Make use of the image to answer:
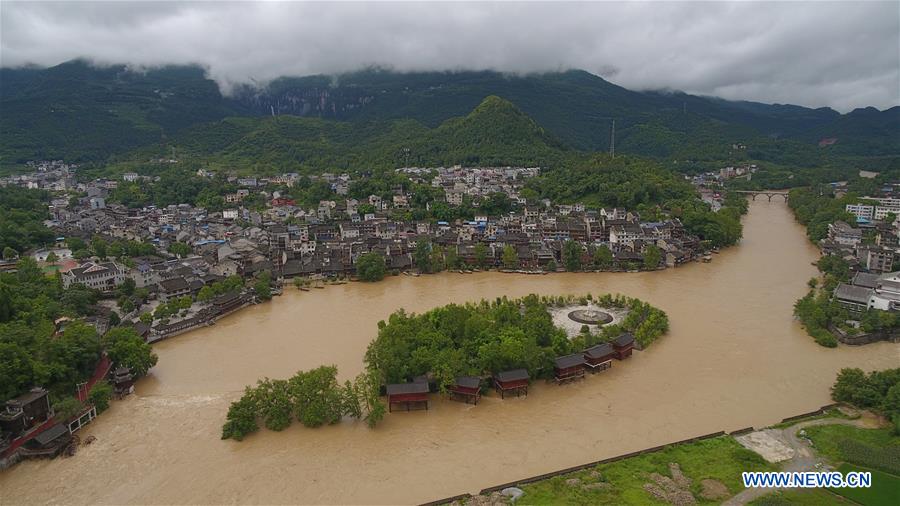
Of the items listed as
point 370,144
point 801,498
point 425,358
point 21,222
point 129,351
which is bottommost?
point 801,498

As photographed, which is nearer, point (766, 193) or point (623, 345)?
point (623, 345)

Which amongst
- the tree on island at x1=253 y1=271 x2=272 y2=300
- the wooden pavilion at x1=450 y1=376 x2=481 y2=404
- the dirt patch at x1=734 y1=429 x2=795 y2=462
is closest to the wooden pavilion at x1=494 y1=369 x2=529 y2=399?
the wooden pavilion at x1=450 y1=376 x2=481 y2=404

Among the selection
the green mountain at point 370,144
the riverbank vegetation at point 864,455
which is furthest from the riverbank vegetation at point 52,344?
the green mountain at point 370,144

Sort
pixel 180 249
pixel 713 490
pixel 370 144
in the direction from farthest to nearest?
pixel 370 144
pixel 180 249
pixel 713 490

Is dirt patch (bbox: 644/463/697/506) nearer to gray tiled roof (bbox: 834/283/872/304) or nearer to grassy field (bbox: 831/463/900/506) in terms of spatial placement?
grassy field (bbox: 831/463/900/506)

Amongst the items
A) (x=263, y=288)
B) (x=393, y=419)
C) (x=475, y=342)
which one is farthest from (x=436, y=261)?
(x=393, y=419)

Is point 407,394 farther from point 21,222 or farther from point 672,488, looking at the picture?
point 21,222

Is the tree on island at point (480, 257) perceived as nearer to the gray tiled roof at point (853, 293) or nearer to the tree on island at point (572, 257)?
the tree on island at point (572, 257)

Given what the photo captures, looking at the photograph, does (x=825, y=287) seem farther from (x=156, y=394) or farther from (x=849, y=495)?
(x=156, y=394)

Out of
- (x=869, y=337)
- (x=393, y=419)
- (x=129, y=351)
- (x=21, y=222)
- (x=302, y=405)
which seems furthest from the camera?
(x=21, y=222)
